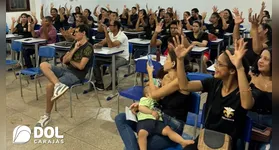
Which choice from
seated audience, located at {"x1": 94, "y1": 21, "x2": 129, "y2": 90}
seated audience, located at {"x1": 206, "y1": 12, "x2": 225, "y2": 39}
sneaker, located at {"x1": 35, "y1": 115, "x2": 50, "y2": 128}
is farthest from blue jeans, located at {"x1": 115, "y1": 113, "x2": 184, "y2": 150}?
seated audience, located at {"x1": 206, "y1": 12, "x2": 225, "y2": 39}

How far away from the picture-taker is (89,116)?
3.27 metres

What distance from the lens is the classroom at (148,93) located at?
1.55 metres

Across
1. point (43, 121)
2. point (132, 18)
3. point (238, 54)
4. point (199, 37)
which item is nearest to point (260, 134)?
point (238, 54)

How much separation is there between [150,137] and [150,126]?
2.9 inches

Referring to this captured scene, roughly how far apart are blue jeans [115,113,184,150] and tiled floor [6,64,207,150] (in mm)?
825

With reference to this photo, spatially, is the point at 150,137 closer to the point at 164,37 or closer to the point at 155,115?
the point at 155,115

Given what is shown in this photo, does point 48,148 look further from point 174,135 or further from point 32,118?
point 174,135

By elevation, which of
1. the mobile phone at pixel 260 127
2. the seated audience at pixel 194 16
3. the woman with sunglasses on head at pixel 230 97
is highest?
the seated audience at pixel 194 16

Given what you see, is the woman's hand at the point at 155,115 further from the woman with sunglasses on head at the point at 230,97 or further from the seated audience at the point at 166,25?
the seated audience at the point at 166,25

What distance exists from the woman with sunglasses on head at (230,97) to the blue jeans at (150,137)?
0.20 metres

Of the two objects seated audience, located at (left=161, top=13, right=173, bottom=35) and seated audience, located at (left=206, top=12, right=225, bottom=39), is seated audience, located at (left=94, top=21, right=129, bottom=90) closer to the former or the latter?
seated audience, located at (left=161, top=13, right=173, bottom=35)

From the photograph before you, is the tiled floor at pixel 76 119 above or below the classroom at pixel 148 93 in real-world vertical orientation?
below

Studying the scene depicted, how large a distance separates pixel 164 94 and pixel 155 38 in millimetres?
2823

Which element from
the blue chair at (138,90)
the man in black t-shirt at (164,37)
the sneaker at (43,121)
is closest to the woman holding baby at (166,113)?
the blue chair at (138,90)
